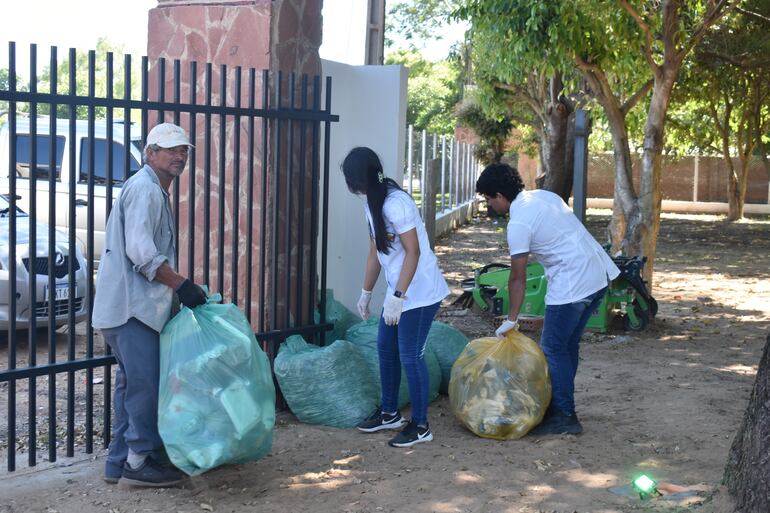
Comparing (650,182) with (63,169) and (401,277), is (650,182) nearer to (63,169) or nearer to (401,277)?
(401,277)

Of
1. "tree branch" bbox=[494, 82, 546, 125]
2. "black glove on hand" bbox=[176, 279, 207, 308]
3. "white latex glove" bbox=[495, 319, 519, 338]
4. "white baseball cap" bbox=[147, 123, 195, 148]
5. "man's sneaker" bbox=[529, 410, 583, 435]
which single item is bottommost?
"man's sneaker" bbox=[529, 410, 583, 435]

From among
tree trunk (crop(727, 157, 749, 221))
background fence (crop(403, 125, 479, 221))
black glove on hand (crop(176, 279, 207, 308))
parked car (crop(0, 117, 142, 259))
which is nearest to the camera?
black glove on hand (crop(176, 279, 207, 308))

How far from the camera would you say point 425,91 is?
54.7 metres

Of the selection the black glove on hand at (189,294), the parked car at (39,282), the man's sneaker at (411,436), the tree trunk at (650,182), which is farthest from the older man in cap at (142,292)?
the tree trunk at (650,182)

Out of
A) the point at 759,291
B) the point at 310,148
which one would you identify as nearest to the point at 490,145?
the point at 759,291

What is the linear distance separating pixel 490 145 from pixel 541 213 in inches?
923

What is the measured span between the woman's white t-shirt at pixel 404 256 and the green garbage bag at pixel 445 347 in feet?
3.80

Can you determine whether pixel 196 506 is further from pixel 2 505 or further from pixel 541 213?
pixel 541 213

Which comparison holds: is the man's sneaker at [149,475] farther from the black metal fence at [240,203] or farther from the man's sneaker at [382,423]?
the man's sneaker at [382,423]

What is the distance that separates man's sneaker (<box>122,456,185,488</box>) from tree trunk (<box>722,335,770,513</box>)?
2628mm

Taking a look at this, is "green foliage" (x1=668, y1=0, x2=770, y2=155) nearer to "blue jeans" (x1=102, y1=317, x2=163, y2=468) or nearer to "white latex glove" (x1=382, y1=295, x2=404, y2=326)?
"white latex glove" (x1=382, y1=295, x2=404, y2=326)

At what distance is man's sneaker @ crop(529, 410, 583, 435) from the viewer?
5770 millimetres

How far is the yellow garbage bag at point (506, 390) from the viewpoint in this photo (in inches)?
222

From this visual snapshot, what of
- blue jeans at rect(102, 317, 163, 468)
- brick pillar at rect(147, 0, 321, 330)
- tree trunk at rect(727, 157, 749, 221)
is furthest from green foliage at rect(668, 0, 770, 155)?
blue jeans at rect(102, 317, 163, 468)
